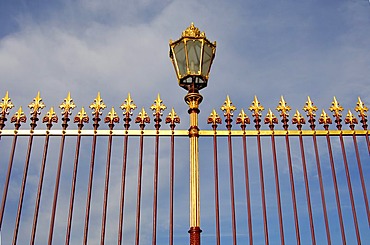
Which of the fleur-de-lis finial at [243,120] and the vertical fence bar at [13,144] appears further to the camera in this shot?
the fleur-de-lis finial at [243,120]

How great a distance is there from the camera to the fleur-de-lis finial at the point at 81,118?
22.4ft

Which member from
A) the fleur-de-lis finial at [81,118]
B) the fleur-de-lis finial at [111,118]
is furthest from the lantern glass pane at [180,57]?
the fleur-de-lis finial at [81,118]

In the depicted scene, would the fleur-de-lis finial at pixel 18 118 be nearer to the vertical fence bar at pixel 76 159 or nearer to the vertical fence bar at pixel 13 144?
the vertical fence bar at pixel 13 144

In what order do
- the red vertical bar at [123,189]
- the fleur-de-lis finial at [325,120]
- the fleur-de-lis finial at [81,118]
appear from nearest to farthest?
1. the red vertical bar at [123,189]
2. the fleur-de-lis finial at [81,118]
3. the fleur-de-lis finial at [325,120]

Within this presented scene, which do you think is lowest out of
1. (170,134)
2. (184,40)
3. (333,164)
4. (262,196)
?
(262,196)

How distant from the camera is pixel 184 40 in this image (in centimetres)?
708

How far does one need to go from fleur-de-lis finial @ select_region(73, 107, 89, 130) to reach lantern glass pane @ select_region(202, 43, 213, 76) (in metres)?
1.83

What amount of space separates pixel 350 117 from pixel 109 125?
365cm

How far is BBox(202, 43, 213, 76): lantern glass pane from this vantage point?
277 inches

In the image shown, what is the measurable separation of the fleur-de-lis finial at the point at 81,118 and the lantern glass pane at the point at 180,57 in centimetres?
154

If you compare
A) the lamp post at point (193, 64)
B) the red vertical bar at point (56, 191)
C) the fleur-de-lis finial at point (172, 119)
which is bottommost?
the red vertical bar at point (56, 191)

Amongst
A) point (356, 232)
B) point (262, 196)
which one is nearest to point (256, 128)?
point (262, 196)

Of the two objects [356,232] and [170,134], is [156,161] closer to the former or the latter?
[170,134]

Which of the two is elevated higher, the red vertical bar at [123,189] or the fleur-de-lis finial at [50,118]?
the fleur-de-lis finial at [50,118]
